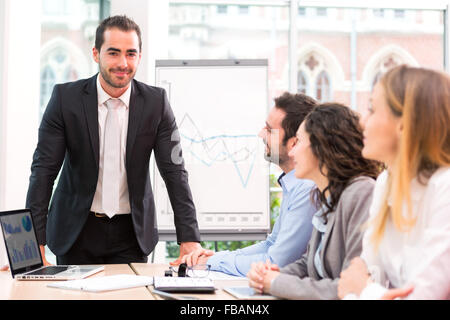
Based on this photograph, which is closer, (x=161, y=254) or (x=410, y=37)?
(x=161, y=254)

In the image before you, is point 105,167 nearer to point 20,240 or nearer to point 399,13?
point 20,240

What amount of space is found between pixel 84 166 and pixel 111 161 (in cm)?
13

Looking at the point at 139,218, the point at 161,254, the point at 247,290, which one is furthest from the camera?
the point at 161,254

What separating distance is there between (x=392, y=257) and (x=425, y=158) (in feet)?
0.99

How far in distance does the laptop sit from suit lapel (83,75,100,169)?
54cm

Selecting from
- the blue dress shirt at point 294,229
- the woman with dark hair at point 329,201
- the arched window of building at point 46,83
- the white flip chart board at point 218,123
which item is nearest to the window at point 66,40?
the arched window of building at point 46,83

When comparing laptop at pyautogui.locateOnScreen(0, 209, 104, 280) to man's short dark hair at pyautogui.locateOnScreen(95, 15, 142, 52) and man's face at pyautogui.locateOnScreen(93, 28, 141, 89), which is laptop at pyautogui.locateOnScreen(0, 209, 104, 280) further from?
man's short dark hair at pyautogui.locateOnScreen(95, 15, 142, 52)

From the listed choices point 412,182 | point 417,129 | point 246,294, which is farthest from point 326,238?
point 417,129

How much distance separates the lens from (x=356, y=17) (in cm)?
580

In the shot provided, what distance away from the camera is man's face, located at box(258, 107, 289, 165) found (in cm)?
266

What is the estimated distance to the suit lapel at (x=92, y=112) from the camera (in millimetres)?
2822

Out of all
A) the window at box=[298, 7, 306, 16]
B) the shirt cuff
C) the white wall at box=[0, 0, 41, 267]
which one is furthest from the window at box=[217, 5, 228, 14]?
the shirt cuff
